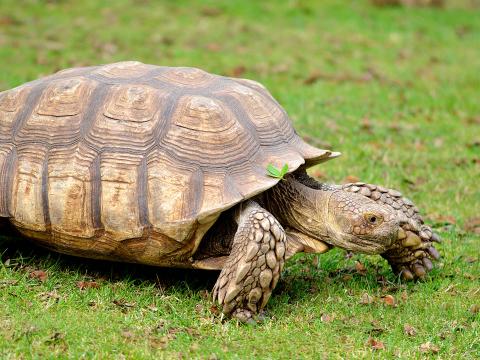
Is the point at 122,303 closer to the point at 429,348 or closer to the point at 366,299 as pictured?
the point at 366,299

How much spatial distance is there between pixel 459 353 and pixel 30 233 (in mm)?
2692

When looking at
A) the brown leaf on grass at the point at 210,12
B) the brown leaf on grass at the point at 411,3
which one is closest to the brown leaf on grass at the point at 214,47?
the brown leaf on grass at the point at 210,12

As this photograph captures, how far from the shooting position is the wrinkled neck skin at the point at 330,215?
4.93m

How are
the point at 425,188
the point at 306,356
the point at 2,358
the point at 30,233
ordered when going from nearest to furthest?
1. the point at 2,358
2. the point at 306,356
3. the point at 30,233
4. the point at 425,188

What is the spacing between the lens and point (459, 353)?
14.3 ft

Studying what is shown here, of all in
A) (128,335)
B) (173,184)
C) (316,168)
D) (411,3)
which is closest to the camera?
(128,335)

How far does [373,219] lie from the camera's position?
4.93 m

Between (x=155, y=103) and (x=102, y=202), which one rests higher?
(x=155, y=103)

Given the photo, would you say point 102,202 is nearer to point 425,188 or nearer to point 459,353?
point 459,353

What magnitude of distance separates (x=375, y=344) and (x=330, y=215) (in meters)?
0.95

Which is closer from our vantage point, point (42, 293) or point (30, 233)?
point (42, 293)

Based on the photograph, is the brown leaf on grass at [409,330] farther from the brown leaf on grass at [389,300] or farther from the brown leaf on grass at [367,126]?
the brown leaf on grass at [367,126]

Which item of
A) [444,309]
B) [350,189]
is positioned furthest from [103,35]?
[444,309]

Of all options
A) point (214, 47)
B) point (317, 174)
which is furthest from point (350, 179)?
point (214, 47)
